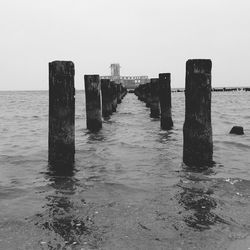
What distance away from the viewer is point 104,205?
16.6 ft

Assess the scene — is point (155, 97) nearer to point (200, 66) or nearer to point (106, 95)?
point (106, 95)

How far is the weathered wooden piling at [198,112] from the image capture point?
663 centimetres

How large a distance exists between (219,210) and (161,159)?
3224 mm

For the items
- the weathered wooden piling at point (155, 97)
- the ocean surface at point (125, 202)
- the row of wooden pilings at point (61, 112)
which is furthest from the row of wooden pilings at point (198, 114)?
the weathered wooden piling at point (155, 97)

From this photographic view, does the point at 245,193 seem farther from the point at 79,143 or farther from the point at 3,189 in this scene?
the point at 79,143

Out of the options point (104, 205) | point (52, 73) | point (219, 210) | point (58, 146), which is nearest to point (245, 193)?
point (219, 210)

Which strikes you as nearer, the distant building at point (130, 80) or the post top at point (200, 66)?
the post top at point (200, 66)

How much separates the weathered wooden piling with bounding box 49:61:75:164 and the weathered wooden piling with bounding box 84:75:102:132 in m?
5.33

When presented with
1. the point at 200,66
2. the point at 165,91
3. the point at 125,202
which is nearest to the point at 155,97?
the point at 165,91

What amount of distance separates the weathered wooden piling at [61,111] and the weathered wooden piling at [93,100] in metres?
5.33

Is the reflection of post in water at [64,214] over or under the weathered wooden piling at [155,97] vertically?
under

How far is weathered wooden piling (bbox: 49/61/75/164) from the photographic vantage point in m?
6.58

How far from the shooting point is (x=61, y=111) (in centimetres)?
664

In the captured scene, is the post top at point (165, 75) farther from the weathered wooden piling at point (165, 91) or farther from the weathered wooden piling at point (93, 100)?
the weathered wooden piling at point (93, 100)
